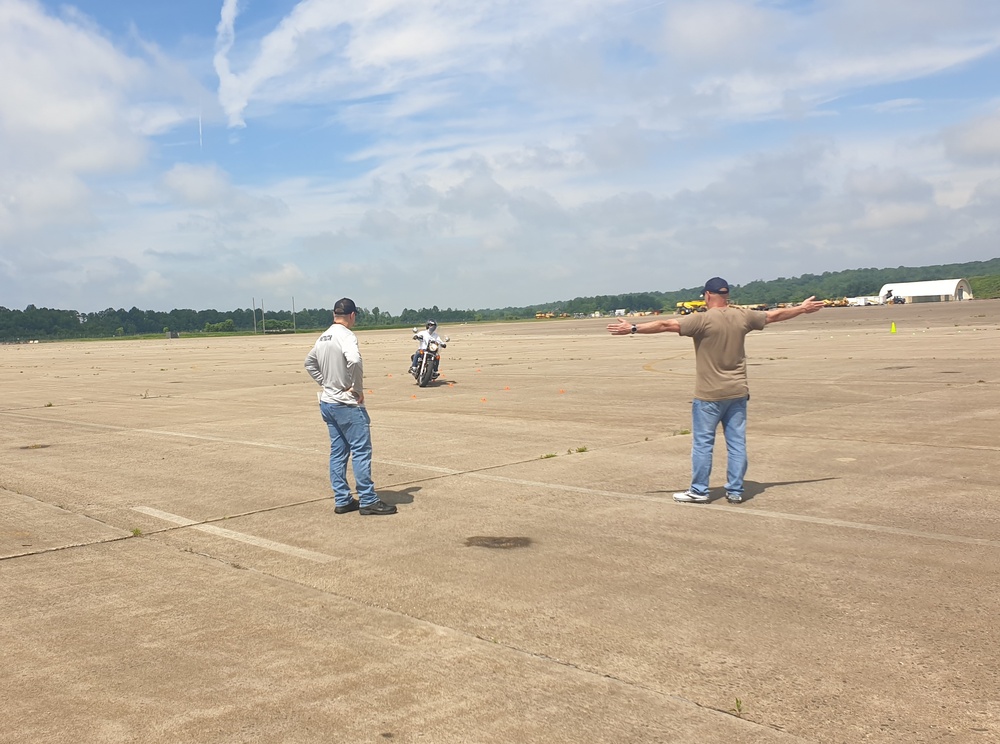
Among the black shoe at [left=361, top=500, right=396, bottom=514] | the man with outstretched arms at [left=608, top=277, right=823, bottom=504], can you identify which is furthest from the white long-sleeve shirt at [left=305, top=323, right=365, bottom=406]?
the man with outstretched arms at [left=608, top=277, right=823, bottom=504]

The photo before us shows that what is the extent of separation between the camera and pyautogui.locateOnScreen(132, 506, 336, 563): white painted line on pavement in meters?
6.67

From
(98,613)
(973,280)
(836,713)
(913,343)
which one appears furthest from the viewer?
(973,280)

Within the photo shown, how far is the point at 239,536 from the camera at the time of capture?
7.32 meters

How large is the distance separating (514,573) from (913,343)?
2830cm

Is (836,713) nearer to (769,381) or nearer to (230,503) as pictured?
(230,503)

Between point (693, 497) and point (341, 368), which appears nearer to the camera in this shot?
point (693, 497)

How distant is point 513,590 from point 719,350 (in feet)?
12.2

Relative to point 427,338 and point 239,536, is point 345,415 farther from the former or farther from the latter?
point 427,338

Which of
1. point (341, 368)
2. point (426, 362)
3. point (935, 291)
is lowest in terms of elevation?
point (426, 362)

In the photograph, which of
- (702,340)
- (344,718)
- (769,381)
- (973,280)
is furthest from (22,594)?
(973,280)

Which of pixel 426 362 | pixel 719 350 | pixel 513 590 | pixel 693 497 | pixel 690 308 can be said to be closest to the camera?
pixel 513 590

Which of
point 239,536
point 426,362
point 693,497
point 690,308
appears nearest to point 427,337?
point 426,362

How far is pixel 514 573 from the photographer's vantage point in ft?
19.9

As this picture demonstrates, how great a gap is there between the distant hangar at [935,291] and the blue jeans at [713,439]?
148 m
